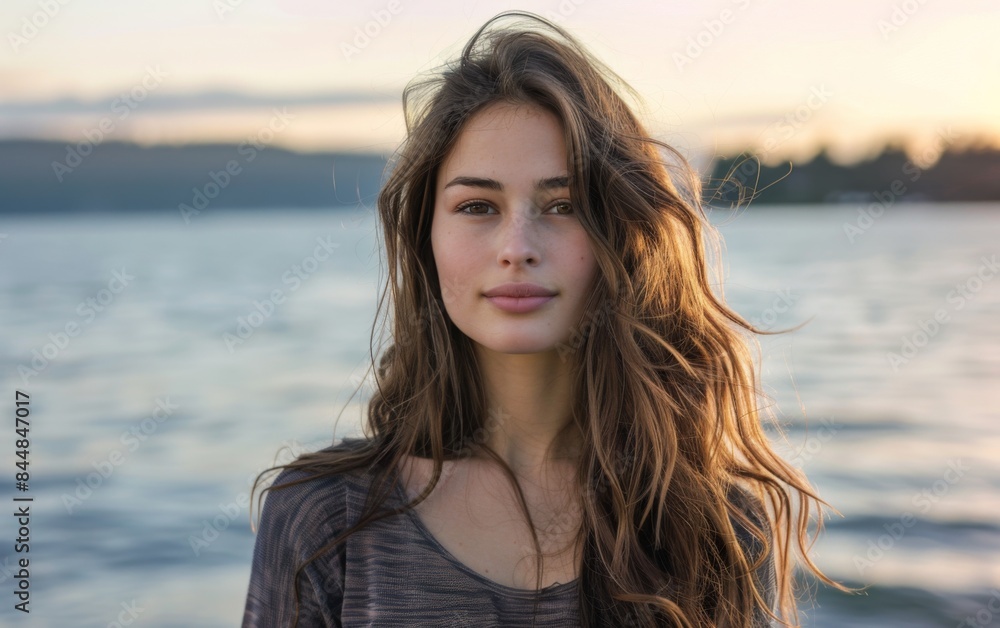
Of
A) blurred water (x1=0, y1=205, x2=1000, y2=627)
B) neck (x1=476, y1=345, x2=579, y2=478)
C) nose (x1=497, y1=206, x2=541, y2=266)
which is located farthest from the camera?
blurred water (x1=0, y1=205, x2=1000, y2=627)

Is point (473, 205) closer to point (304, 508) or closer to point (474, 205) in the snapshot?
point (474, 205)

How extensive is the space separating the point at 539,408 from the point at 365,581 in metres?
0.59

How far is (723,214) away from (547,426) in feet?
2.82

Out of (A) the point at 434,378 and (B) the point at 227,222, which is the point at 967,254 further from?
(B) the point at 227,222

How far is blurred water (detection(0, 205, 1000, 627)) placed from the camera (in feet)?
20.7

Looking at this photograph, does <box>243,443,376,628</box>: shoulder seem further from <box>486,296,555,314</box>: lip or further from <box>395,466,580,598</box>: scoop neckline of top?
<box>486,296,555,314</box>: lip

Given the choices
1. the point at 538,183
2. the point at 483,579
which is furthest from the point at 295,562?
the point at 538,183

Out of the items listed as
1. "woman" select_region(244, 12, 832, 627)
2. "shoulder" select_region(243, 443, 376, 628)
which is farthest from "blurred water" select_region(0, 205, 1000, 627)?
"shoulder" select_region(243, 443, 376, 628)

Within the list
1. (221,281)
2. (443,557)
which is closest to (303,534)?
(443,557)

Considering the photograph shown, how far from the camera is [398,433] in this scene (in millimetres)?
2535

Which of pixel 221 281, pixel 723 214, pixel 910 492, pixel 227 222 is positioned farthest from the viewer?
pixel 227 222

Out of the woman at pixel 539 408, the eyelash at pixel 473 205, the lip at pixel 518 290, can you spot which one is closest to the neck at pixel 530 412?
the woman at pixel 539 408

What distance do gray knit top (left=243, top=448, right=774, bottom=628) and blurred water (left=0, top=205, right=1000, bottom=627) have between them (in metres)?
0.77

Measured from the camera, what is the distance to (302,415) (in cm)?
901
